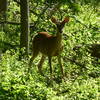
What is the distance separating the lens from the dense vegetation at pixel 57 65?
22.5 ft

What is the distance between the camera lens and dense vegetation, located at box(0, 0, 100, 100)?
687 cm

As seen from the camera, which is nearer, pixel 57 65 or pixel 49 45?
pixel 49 45

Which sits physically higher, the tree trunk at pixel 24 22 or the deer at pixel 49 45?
the tree trunk at pixel 24 22

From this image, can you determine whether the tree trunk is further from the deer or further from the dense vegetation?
the dense vegetation

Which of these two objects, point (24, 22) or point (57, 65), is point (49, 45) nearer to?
point (57, 65)

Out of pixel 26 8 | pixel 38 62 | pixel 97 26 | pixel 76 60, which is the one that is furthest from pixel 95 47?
pixel 26 8

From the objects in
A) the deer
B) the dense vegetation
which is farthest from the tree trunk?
the dense vegetation

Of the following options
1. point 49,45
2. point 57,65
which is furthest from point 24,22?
point 57,65

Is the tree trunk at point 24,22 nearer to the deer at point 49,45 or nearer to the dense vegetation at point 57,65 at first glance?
the deer at point 49,45

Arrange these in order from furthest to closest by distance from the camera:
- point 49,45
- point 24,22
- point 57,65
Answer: point 57,65 < point 24,22 < point 49,45

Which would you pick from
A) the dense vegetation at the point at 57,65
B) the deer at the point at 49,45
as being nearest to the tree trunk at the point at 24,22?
the deer at the point at 49,45

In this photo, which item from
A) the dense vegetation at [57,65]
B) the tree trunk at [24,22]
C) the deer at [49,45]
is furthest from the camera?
the tree trunk at [24,22]

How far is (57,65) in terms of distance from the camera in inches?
432

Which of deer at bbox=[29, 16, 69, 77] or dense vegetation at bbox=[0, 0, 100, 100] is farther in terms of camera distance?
deer at bbox=[29, 16, 69, 77]
